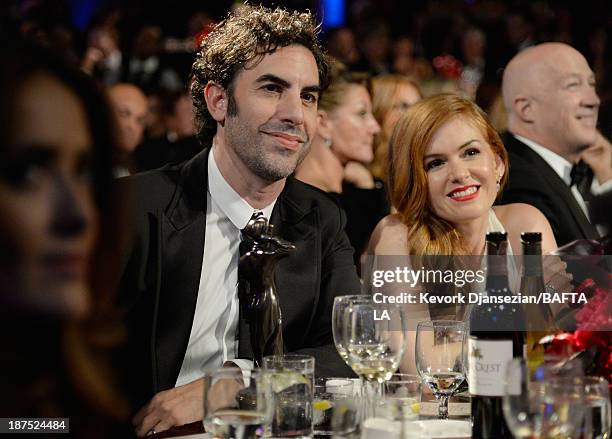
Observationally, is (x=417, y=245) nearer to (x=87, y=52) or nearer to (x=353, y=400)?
(x=353, y=400)

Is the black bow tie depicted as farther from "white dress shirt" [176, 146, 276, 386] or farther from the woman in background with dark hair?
the woman in background with dark hair

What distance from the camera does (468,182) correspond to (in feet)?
9.01

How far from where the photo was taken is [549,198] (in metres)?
3.56

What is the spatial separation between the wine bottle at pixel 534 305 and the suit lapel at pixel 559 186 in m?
1.83

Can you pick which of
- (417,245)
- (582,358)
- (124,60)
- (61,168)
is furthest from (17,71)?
(124,60)

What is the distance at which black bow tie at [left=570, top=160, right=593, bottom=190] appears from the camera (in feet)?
13.0

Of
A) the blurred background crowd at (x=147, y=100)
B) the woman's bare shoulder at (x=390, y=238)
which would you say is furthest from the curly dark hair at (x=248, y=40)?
the woman's bare shoulder at (x=390, y=238)

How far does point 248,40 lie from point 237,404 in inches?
52.1

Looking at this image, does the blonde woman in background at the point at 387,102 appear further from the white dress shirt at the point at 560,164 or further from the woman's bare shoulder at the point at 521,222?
the woman's bare shoulder at the point at 521,222

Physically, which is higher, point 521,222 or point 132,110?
point 132,110

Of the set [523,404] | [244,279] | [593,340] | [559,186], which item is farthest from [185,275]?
[559,186]

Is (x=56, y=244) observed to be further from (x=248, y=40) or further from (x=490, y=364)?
(x=248, y=40)

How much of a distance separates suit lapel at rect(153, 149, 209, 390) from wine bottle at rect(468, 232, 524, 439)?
0.95 meters

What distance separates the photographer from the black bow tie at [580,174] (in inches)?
156
